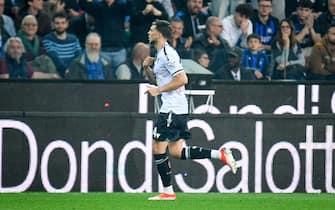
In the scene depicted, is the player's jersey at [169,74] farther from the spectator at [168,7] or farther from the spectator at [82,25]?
the spectator at [168,7]

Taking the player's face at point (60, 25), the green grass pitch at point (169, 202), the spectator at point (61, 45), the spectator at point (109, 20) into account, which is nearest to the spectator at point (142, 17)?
the spectator at point (109, 20)

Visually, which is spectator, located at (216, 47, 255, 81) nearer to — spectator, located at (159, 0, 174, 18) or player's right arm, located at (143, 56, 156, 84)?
spectator, located at (159, 0, 174, 18)

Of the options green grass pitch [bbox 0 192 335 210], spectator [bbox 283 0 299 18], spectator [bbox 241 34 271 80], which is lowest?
green grass pitch [bbox 0 192 335 210]

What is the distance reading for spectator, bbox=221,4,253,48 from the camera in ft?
48.6

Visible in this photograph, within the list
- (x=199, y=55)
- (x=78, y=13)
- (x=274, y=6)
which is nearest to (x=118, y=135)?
(x=199, y=55)

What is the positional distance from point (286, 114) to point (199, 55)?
70.4 inches

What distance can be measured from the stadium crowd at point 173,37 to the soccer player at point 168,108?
3.29 metres

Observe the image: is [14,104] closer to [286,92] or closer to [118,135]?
[118,135]

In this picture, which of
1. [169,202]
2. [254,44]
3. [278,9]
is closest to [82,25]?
[254,44]

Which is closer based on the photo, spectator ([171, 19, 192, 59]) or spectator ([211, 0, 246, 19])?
spectator ([171, 19, 192, 59])

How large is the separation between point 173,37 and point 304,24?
2322mm

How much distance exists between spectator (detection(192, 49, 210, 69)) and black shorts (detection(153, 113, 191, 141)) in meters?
3.39

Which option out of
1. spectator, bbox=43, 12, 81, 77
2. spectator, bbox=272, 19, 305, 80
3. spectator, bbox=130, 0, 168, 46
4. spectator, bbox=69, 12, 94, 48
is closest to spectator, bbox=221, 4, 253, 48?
spectator, bbox=272, 19, 305, 80

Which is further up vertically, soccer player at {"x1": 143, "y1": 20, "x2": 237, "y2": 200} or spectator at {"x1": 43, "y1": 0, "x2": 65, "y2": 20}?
spectator at {"x1": 43, "y1": 0, "x2": 65, "y2": 20}
